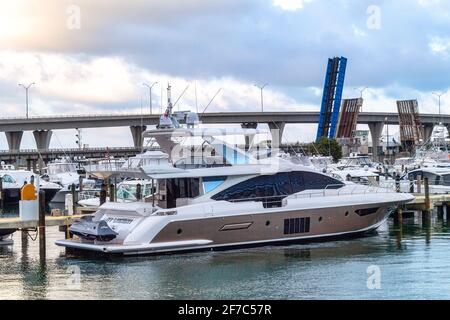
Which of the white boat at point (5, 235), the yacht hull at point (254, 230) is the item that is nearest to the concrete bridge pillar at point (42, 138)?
the white boat at point (5, 235)

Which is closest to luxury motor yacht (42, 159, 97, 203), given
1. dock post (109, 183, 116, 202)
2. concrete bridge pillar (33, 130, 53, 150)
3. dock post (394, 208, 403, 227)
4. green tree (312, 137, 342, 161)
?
dock post (109, 183, 116, 202)

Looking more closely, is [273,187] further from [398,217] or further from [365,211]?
[398,217]

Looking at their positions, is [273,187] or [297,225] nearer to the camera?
[273,187]

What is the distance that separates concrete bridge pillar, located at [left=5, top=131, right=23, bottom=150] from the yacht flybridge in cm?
7837

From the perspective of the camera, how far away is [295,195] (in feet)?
92.0

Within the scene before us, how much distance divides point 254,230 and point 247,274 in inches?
161

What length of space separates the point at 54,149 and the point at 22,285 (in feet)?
287

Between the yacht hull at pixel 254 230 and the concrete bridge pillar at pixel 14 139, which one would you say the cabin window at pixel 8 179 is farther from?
the concrete bridge pillar at pixel 14 139

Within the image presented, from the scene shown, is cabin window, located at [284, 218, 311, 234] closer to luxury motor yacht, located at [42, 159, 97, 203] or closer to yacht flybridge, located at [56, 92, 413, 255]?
yacht flybridge, located at [56, 92, 413, 255]

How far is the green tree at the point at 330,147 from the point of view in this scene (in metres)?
86.6

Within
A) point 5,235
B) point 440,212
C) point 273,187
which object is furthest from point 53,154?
point 273,187

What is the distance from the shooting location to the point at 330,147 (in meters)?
87.7

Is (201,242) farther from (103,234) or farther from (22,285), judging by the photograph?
(22,285)
